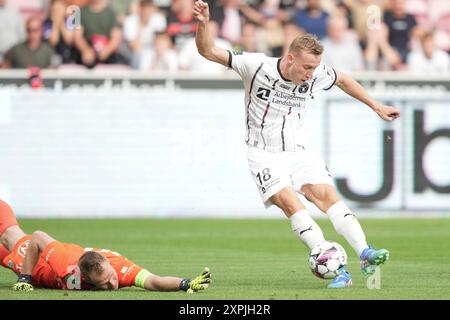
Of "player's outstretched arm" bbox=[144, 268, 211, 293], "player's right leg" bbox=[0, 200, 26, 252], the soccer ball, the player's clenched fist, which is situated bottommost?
"player's outstretched arm" bbox=[144, 268, 211, 293]

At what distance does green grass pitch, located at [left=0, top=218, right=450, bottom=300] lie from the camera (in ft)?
37.6

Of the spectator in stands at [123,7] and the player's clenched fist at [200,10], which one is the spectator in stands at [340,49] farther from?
the player's clenched fist at [200,10]

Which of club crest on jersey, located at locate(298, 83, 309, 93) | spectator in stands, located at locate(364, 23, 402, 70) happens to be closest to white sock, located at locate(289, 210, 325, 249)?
club crest on jersey, located at locate(298, 83, 309, 93)

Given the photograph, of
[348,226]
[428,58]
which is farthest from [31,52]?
[348,226]

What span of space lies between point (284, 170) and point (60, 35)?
1113 centimetres

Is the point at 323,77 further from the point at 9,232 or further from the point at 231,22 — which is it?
the point at 231,22

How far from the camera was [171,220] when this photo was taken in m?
21.2

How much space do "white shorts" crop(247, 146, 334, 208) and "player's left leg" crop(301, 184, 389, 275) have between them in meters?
0.09

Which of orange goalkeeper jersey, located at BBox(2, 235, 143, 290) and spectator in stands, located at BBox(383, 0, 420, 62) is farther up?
spectator in stands, located at BBox(383, 0, 420, 62)

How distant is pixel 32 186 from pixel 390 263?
814 cm

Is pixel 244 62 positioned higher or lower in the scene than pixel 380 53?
lower

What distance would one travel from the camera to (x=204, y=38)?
12.1 m

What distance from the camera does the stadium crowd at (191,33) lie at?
22.6 meters

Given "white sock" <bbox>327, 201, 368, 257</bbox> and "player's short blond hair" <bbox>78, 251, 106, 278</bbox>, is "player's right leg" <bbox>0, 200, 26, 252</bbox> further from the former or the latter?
"white sock" <bbox>327, 201, 368, 257</bbox>
